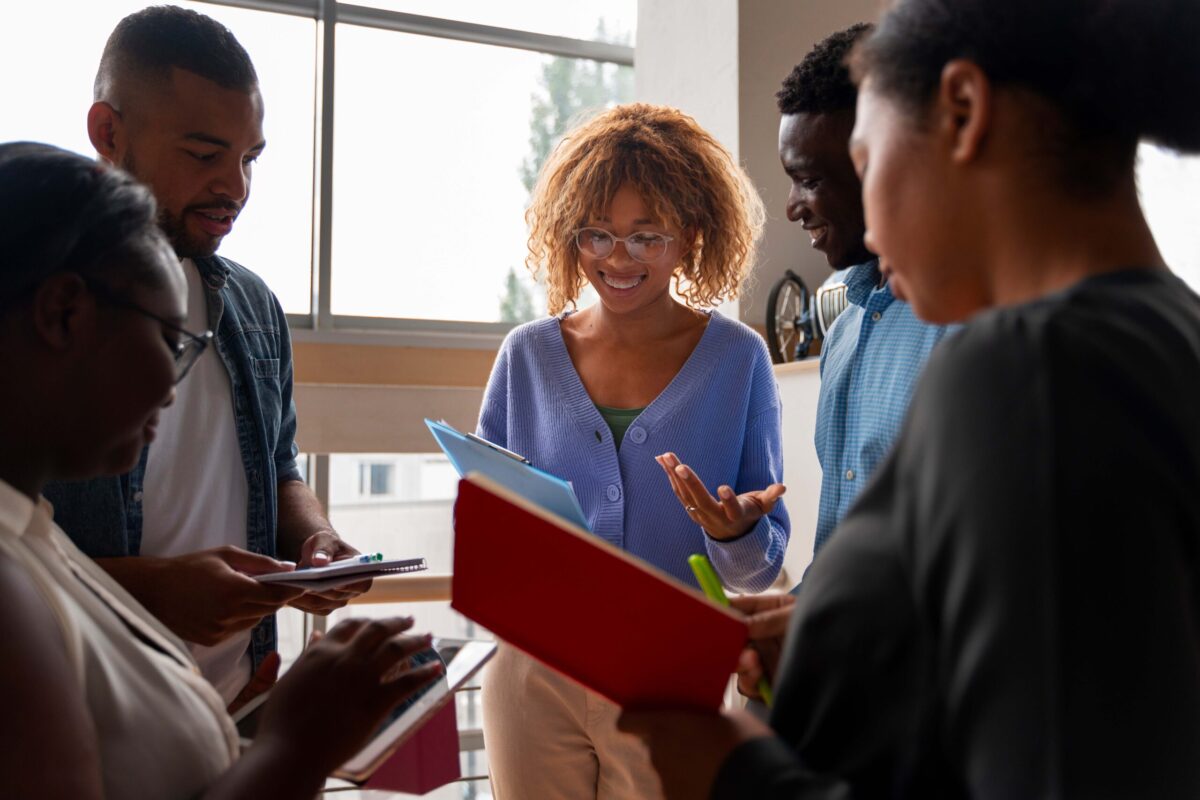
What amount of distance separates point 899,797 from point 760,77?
343 centimetres

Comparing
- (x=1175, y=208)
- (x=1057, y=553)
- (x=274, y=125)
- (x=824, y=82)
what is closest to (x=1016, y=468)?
(x=1057, y=553)

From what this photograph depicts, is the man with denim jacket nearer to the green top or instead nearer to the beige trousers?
the beige trousers

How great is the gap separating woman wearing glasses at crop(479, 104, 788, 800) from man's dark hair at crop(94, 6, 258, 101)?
789 mm

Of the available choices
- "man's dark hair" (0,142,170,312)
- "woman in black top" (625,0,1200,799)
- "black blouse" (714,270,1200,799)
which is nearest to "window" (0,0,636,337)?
"man's dark hair" (0,142,170,312)

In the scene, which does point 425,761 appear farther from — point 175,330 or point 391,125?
point 391,125

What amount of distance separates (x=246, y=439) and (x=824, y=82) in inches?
46.5

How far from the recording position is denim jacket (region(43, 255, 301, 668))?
1.55 metres

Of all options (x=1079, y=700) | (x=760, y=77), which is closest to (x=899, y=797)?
(x=1079, y=700)

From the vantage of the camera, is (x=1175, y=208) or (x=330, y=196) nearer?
(x=1175, y=208)

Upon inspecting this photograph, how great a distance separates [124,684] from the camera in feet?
3.07

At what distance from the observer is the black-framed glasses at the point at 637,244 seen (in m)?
2.20

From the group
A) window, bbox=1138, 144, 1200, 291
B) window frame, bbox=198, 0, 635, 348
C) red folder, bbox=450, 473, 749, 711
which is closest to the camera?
red folder, bbox=450, 473, 749, 711

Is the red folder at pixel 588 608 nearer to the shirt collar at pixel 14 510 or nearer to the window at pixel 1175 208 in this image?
the shirt collar at pixel 14 510

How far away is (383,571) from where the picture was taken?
4.50 feet
